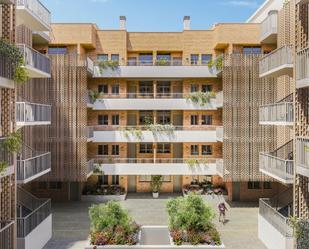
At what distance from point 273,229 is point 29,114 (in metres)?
13.2

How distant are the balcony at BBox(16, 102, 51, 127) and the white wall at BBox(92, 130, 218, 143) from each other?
9.71 metres

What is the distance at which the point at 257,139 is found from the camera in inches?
1130

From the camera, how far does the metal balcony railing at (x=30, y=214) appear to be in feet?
56.7

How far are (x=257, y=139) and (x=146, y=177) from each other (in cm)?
1073

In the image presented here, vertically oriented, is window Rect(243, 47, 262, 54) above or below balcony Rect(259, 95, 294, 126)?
above

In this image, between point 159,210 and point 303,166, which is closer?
point 303,166

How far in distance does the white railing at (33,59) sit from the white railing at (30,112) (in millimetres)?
1947

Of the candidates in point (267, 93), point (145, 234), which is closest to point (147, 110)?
point (267, 93)

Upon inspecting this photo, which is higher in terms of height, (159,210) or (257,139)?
(257,139)

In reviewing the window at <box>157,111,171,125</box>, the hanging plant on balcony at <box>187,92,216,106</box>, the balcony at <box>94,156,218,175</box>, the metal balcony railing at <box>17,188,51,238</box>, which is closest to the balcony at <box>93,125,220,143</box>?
the balcony at <box>94,156,218,175</box>

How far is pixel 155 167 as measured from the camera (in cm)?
3172

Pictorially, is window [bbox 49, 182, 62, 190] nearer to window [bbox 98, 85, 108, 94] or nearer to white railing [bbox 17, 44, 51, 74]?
window [bbox 98, 85, 108, 94]

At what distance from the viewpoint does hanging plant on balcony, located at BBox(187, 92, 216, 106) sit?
31.6 meters

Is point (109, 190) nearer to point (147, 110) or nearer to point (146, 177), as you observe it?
point (146, 177)
